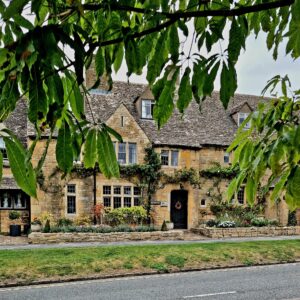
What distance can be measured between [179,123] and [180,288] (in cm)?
1851

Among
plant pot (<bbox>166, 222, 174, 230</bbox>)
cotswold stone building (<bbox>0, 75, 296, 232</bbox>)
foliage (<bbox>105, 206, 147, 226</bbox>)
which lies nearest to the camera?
cotswold stone building (<bbox>0, 75, 296, 232</bbox>)

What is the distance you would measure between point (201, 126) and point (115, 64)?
29458mm

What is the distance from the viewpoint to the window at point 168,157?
28.2 m

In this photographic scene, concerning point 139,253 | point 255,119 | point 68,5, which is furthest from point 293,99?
point 139,253

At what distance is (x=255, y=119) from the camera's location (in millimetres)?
2775

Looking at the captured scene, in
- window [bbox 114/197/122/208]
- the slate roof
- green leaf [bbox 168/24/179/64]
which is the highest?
Answer: the slate roof

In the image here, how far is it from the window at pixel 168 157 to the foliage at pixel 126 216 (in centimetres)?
385

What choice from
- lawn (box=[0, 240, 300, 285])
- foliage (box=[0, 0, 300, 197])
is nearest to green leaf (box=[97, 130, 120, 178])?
foliage (box=[0, 0, 300, 197])

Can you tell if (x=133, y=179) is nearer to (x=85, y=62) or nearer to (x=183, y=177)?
(x=183, y=177)

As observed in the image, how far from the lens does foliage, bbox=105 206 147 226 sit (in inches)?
1019

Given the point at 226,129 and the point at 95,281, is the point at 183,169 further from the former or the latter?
the point at 95,281

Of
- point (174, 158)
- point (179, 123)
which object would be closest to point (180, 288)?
point (174, 158)

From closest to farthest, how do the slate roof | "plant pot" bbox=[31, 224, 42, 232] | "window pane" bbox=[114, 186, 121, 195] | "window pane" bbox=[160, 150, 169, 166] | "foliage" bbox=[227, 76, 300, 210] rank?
1. "foliage" bbox=[227, 76, 300, 210]
2. "plant pot" bbox=[31, 224, 42, 232]
3. "window pane" bbox=[114, 186, 121, 195]
4. "window pane" bbox=[160, 150, 169, 166]
5. the slate roof

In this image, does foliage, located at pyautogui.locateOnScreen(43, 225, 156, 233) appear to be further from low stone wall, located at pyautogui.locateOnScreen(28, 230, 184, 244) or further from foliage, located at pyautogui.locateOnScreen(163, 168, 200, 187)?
foliage, located at pyautogui.locateOnScreen(163, 168, 200, 187)
